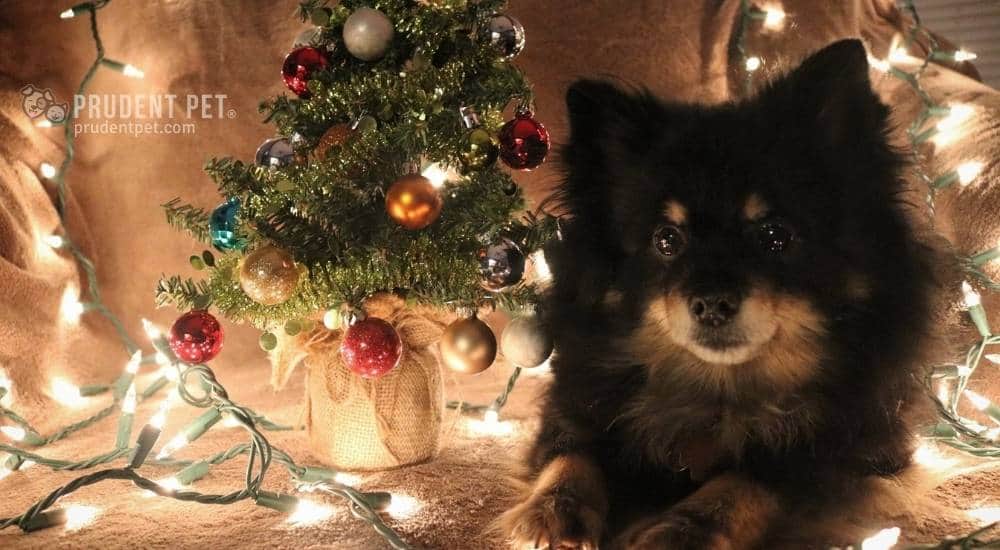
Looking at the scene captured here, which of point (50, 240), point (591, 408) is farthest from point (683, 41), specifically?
point (50, 240)

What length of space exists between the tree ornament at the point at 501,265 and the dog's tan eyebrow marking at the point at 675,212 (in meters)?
0.40

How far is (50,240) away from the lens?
2.84m

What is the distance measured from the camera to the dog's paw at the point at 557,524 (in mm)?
1499

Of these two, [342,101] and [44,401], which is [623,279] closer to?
[342,101]

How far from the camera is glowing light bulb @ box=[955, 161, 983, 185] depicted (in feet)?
8.85

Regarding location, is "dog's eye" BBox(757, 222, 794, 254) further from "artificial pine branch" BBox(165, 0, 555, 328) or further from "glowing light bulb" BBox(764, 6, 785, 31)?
"glowing light bulb" BBox(764, 6, 785, 31)

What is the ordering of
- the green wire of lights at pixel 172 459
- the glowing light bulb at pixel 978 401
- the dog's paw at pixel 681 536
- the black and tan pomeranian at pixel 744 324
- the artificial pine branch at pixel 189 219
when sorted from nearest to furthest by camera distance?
the dog's paw at pixel 681 536 → the black and tan pomeranian at pixel 744 324 → the green wire of lights at pixel 172 459 → the artificial pine branch at pixel 189 219 → the glowing light bulb at pixel 978 401

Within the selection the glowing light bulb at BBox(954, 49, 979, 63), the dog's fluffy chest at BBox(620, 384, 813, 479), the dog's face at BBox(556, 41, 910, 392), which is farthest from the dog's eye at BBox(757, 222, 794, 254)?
the glowing light bulb at BBox(954, 49, 979, 63)

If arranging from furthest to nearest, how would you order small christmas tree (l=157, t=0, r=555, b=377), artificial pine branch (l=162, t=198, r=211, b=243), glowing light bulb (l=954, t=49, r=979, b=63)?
1. glowing light bulb (l=954, t=49, r=979, b=63)
2. artificial pine branch (l=162, t=198, r=211, b=243)
3. small christmas tree (l=157, t=0, r=555, b=377)

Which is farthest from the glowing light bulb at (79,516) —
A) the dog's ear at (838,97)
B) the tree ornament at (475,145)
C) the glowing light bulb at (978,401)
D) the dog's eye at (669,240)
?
the glowing light bulb at (978,401)

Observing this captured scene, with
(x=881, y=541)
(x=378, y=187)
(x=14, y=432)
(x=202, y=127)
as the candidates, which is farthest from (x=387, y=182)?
(x=202, y=127)

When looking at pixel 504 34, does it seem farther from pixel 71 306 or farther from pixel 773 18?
pixel 71 306

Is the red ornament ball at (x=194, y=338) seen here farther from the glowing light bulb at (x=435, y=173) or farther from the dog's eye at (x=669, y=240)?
the dog's eye at (x=669, y=240)

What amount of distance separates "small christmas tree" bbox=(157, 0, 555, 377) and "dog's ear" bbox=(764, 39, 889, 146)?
0.60 meters
